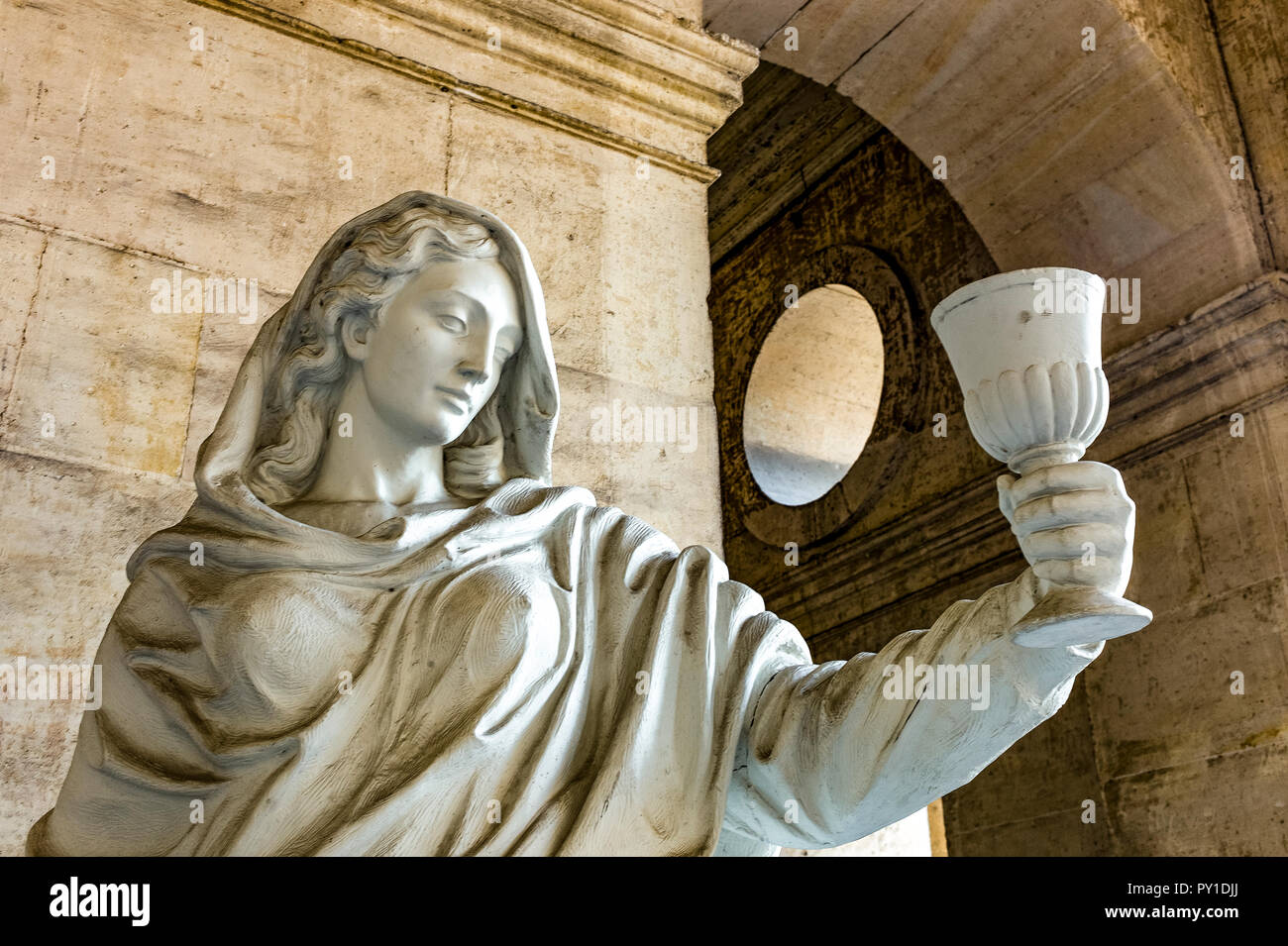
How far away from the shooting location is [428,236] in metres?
1.92

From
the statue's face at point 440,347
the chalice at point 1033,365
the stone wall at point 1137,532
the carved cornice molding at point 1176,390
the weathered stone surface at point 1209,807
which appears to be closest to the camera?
the chalice at point 1033,365

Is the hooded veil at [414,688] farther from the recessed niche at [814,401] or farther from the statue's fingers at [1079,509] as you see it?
the recessed niche at [814,401]

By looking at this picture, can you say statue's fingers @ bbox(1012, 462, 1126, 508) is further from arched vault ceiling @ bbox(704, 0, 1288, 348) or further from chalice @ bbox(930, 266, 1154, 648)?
arched vault ceiling @ bbox(704, 0, 1288, 348)

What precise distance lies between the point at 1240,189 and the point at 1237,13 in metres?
0.98

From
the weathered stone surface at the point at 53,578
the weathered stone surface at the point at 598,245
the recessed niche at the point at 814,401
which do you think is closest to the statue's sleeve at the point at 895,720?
the weathered stone surface at the point at 53,578

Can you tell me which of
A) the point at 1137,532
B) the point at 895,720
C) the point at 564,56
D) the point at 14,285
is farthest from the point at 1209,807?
the point at 14,285

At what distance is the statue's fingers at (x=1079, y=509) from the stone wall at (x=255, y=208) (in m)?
1.96

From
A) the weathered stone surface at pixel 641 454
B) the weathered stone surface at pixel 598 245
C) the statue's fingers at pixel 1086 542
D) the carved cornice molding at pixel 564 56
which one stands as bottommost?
the statue's fingers at pixel 1086 542

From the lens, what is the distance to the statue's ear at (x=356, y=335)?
1942 mm

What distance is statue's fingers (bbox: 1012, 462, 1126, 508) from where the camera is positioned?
1.38 metres

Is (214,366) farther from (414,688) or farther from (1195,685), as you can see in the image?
(1195,685)

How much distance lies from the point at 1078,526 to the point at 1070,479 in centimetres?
5

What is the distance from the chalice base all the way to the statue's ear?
3.52 ft
